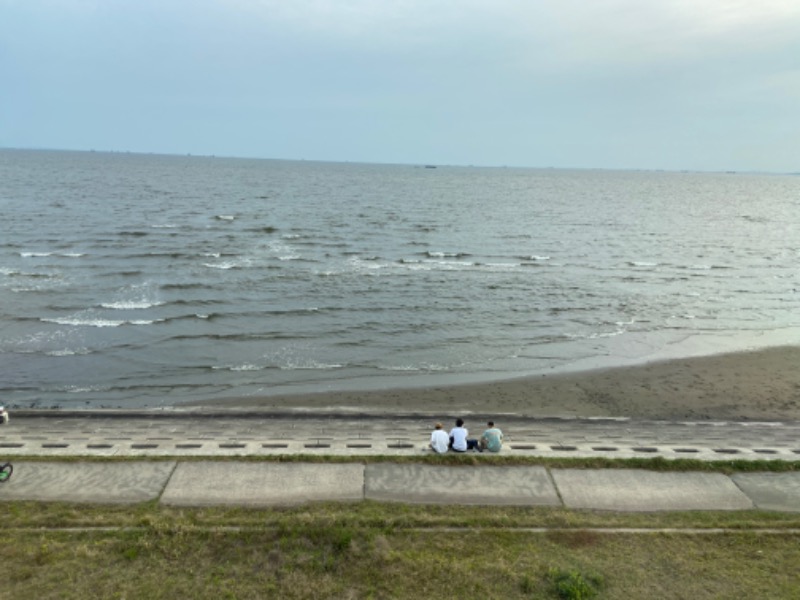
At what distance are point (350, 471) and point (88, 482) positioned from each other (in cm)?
511

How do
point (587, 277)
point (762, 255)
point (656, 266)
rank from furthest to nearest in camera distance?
point (762, 255) < point (656, 266) < point (587, 277)

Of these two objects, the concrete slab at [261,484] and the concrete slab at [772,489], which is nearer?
the concrete slab at [261,484]

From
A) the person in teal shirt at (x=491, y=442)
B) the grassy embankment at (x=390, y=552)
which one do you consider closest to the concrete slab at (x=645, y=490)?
the grassy embankment at (x=390, y=552)

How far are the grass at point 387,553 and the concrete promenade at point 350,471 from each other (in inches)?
18.7

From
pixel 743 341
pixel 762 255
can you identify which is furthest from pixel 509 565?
pixel 762 255

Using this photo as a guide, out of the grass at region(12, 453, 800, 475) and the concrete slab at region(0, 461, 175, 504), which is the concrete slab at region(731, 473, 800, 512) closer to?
the grass at region(12, 453, 800, 475)

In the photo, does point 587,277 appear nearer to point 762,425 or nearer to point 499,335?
point 499,335

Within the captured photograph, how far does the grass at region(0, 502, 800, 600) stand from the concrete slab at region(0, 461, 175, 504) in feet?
1.22

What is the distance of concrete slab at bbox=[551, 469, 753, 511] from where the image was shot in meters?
11.0

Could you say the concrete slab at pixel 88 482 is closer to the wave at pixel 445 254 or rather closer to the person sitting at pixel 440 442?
the person sitting at pixel 440 442

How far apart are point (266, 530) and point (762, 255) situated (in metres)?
56.0

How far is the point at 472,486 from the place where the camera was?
11.4 metres

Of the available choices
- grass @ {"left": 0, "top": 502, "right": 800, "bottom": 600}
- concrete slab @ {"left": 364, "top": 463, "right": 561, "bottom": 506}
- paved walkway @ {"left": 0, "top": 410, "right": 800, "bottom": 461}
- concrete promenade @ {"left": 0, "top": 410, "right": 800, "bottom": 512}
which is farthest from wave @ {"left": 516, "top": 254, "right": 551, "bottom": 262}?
grass @ {"left": 0, "top": 502, "right": 800, "bottom": 600}

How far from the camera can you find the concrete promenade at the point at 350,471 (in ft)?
35.8
